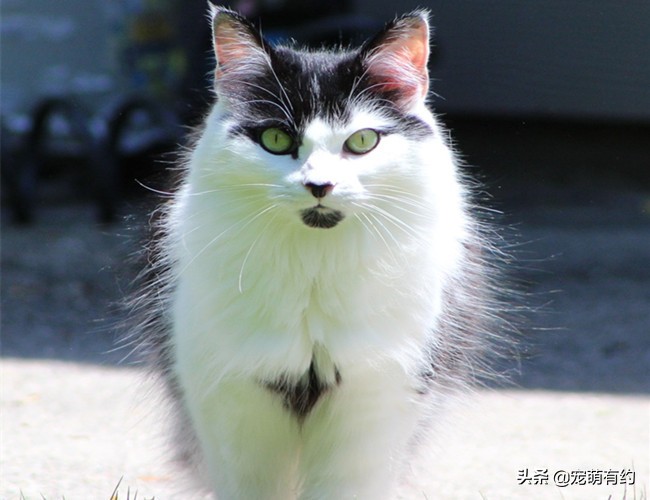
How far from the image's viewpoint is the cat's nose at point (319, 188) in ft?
6.97

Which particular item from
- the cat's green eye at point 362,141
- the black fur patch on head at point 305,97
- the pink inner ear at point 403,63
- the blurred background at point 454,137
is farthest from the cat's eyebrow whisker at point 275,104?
the blurred background at point 454,137

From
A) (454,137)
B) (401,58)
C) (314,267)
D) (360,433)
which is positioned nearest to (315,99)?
(401,58)

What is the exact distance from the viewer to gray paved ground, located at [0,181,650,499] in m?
3.15

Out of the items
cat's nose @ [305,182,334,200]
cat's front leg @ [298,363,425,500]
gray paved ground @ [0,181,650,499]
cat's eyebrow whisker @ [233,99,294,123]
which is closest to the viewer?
cat's nose @ [305,182,334,200]

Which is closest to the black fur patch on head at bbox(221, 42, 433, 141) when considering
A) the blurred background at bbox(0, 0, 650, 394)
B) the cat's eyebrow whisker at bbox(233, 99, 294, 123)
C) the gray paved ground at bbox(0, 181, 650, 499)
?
the cat's eyebrow whisker at bbox(233, 99, 294, 123)

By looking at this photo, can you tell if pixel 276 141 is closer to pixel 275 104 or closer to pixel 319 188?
pixel 275 104

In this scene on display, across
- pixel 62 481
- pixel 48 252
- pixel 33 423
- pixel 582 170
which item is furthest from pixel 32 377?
pixel 582 170

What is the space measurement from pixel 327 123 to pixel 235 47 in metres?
0.34

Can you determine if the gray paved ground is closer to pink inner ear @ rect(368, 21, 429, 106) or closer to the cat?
the cat

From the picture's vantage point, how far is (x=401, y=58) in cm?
240

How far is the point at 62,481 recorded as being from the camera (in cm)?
302

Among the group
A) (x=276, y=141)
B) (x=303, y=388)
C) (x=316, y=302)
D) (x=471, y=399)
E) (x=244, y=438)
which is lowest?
(x=471, y=399)

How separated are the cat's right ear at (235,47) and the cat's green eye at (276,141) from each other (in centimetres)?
18

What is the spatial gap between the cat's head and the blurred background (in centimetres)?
214
